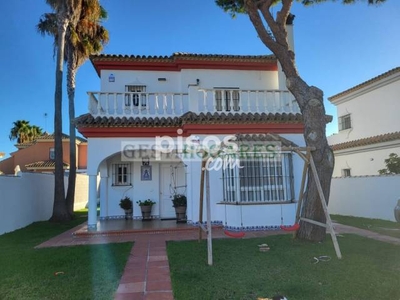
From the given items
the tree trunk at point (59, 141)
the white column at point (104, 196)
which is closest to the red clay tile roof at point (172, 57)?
the tree trunk at point (59, 141)

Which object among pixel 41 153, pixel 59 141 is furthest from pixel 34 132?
pixel 59 141

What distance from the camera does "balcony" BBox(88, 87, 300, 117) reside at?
11555mm

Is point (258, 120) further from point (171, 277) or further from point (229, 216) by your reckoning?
point (171, 277)

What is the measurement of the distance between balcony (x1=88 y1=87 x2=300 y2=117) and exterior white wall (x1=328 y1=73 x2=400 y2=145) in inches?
401

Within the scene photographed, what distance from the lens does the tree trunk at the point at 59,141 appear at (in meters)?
14.5

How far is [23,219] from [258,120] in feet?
34.2

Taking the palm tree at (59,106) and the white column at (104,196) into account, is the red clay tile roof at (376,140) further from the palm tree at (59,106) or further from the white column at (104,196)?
the palm tree at (59,106)

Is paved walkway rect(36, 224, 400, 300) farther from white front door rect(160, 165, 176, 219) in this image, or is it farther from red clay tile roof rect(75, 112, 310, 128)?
red clay tile roof rect(75, 112, 310, 128)

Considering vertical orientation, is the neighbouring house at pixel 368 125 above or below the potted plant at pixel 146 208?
above

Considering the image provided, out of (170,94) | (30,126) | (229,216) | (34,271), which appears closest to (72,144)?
(170,94)

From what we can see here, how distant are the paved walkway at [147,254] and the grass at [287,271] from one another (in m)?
0.25

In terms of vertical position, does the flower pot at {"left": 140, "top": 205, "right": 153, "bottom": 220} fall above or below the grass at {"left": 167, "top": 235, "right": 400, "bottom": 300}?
above

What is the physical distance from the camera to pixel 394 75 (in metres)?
18.2

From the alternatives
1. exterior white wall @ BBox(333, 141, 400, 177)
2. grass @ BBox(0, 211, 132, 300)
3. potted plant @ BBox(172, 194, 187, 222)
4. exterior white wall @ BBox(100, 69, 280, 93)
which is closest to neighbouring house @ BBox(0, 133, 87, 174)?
exterior white wall @ BBox(100, 69, 280, 93)
